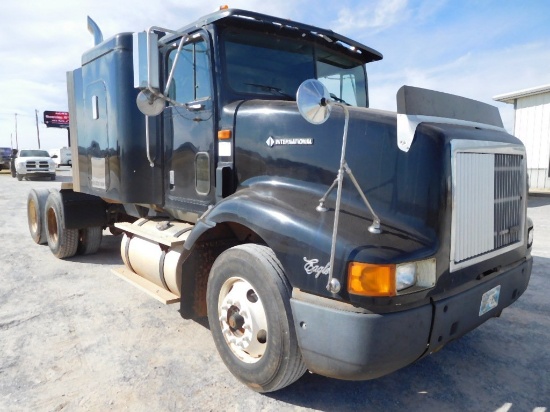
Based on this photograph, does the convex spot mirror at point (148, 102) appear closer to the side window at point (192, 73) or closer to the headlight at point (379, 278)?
the side window at point (192, 73)

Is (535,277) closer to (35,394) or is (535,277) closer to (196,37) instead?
(196,37)

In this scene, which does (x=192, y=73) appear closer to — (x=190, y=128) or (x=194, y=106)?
(x=194, y=106)

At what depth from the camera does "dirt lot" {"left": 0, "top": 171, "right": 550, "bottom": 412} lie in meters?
2.70

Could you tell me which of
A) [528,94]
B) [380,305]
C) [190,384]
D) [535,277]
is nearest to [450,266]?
[380,305]

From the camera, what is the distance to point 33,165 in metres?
23.9

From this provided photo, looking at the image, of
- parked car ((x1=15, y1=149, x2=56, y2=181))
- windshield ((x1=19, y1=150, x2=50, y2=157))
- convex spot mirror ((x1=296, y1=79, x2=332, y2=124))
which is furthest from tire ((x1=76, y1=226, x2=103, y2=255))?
windshield ((x1=19, y1=150, x2=50, y2=157))

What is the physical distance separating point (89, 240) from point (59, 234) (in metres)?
0.41

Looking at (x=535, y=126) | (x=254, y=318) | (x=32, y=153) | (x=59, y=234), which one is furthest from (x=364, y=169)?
(x=32, y=153)

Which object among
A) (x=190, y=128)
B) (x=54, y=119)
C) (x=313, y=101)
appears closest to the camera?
(x=313, y=101)

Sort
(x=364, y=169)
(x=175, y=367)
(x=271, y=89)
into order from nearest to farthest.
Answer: (x=364, y=169) < (x=175, y=367) < (x=271, y=89)

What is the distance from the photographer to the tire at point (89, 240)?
620cm

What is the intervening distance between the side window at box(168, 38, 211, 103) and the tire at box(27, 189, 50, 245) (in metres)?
4.04

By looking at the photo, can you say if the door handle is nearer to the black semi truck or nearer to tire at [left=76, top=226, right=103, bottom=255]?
the black semi truck

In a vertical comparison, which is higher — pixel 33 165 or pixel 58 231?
pixel 33 165
